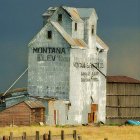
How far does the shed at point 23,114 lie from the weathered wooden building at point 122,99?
36.5 feet

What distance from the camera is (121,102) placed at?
92250 mm

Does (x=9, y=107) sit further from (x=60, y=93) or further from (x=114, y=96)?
(x=114, y=96)

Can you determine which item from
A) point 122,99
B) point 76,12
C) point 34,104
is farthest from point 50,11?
point 34,104

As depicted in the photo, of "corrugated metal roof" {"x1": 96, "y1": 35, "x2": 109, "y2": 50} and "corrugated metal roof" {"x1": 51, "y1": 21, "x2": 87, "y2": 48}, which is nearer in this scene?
"corrugated metal roof" {"x1": 51, "y1": 21, "x2": 87, "y2": 48}

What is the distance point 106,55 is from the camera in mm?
92250

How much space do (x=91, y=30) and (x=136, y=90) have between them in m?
7.87

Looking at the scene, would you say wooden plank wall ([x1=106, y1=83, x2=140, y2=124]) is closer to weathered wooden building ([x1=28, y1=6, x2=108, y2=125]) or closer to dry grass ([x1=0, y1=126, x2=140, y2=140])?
weathered wooden building ([x1=28, y1=6, x2=108, y2=125])

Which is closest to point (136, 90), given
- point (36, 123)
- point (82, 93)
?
point (82, 93)

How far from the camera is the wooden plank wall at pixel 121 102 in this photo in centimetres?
→ 9175

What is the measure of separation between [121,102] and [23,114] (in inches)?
553

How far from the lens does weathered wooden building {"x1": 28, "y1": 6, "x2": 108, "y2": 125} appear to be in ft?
277

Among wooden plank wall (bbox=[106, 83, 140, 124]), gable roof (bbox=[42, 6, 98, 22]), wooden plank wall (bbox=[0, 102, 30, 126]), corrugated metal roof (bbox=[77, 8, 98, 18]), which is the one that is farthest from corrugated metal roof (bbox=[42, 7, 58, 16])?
wooden plank wall (bbox=[0, 102, 30, 126])

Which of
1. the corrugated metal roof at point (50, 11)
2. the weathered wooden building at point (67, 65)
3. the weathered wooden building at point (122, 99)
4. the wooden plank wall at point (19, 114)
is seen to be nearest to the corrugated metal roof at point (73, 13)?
the weathered wooden building at point (67, 65)

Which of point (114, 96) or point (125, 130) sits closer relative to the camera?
point (125, 130)
